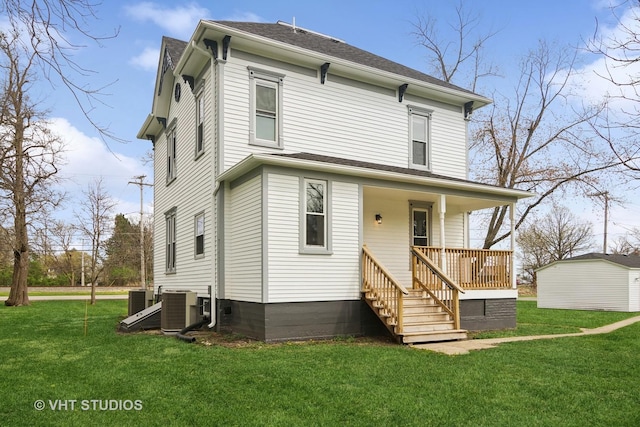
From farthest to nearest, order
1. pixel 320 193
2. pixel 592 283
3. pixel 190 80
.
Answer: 1. pixel 592 283
2. pixel 190 80
3. pixel 320 193

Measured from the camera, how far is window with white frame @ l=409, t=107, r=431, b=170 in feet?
45.9

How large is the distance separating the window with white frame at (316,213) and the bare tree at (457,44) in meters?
16.7

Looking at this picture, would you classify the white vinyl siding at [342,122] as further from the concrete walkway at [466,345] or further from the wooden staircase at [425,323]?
the concrete walkway at [466,345]

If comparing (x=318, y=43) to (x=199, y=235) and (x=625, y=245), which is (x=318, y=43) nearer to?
(x=199, y=235)

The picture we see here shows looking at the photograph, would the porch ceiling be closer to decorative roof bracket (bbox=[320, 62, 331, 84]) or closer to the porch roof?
the porch roof

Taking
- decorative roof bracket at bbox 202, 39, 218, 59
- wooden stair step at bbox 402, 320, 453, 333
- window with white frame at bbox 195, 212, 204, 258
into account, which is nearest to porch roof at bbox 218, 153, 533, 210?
window with white frame at bbox 195, 212, 204, 258

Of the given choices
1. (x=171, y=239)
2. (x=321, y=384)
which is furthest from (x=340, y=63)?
(x=321, y=384)

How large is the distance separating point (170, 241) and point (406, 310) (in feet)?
26.4

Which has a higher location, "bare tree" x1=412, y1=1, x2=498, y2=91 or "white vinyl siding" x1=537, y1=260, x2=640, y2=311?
"bare tree" x1=412, y1=1, x2=498, y2=91

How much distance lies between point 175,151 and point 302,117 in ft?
16.4

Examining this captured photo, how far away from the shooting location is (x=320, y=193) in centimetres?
1096

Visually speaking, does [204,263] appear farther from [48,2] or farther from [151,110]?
[48,2]

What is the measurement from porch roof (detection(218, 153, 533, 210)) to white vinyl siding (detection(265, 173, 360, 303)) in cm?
38

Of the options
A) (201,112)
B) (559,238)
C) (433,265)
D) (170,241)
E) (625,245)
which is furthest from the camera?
(625,245)
